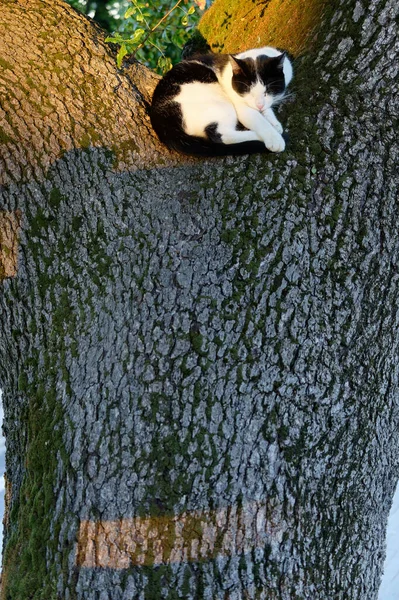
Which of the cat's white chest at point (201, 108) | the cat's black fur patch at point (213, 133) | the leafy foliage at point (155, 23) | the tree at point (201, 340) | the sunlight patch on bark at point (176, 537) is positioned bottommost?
the sunlight patch on bark at point (176, 537)

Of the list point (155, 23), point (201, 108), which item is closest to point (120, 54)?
point (201, 108)

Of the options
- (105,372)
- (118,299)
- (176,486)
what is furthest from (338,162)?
(176,486)

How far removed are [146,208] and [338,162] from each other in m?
0.57

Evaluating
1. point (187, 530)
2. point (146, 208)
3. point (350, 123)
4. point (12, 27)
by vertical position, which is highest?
point (12, 27)

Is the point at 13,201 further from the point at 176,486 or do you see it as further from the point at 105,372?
the point at 176,486

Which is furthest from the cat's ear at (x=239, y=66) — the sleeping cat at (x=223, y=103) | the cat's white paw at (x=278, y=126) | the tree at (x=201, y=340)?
the cat's white paw at (x=278, y=126)

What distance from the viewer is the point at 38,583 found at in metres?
1.55

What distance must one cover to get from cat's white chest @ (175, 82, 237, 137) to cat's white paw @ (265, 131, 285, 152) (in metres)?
0.26

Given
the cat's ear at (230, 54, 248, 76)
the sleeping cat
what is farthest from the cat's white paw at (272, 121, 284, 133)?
the cat's ear at (230, 54, 248, 76)

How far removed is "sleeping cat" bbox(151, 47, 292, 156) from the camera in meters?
1.89

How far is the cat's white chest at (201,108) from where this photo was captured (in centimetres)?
200

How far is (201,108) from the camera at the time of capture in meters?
2.08

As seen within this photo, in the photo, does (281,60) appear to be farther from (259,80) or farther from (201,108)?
(201,108)

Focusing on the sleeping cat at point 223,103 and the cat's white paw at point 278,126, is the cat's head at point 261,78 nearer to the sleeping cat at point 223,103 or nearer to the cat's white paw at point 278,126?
the sleeping cat at point 223,103
